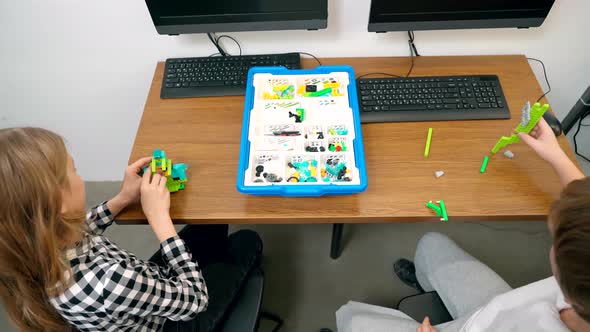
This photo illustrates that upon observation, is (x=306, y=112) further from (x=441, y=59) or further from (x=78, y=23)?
(x=78, y=23)

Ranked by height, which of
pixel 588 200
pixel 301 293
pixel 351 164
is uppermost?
pixel 351 164

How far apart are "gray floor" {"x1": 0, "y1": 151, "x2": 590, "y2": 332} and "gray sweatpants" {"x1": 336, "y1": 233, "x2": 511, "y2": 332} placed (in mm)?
427

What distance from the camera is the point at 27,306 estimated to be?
0.73 metres

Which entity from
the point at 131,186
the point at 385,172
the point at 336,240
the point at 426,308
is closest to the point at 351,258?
the point at 336,240

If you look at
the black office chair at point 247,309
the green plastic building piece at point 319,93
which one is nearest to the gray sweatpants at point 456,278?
the black office chair at point 247,309

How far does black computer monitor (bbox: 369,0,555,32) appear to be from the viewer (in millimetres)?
1002

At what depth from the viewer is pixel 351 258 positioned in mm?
1575

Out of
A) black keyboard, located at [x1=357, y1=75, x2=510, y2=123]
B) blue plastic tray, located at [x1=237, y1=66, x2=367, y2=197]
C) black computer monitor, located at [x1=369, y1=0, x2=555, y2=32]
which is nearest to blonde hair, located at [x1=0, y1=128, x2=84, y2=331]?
blue plastic tray, located at [x1=237, y1=66, x2=367, y2=197]

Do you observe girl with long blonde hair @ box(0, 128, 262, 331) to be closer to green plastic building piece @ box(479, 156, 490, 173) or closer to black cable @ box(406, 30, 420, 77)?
green plastic building piece @ box(479, 156, 490, 173)

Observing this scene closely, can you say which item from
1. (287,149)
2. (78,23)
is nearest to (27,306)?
(287,149)

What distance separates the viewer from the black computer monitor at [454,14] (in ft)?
3.29

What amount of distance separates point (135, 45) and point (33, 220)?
0.73 metres

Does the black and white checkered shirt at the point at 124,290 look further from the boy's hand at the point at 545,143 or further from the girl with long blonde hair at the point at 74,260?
the boy's hand at the point at 545,143

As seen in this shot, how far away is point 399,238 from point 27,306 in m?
1.32
